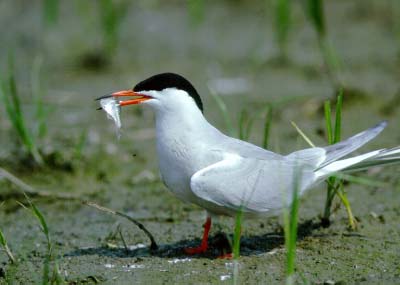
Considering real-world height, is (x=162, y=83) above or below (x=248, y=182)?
above

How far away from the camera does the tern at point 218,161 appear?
4195 millimetres

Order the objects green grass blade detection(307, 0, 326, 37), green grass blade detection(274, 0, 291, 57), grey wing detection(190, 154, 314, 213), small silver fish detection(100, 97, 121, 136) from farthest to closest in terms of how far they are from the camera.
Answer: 1. green grass blade detection(274, 0, 291, 57)
2. green grass blade detection(307, 0, 326, 37)
3. small silver fish detection(100, 97, 121, 136)
4. grey wing detection(190, 154, 314, 213)

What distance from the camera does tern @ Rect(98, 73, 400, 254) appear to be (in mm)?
4195

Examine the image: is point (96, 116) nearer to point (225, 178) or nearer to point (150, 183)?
point (150, 183)

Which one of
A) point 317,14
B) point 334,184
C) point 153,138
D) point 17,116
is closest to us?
point 334,184

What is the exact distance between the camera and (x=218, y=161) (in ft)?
13.9

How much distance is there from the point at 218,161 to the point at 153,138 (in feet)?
7.83

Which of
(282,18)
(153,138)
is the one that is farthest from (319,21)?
(153,138)

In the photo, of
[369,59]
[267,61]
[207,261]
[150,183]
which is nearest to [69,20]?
[267,61]

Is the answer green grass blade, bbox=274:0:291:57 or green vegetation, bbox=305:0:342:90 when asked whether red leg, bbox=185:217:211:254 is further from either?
green grass blade, bbox=274:0:291:57

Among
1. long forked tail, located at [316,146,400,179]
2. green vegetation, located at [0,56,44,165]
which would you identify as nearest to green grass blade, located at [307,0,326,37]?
green vegetation, located at [0,56,44,165]

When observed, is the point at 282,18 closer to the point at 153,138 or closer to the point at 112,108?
the point at 153,138

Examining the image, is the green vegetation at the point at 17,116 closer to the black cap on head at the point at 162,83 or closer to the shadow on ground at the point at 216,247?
the shadow on ground at the point at 216,247

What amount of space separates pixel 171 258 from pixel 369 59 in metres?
4.41
